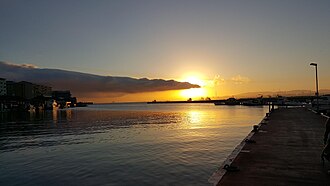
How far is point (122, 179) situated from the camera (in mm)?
15453

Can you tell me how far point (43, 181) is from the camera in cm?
1551

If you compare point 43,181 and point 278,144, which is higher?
point 278,144

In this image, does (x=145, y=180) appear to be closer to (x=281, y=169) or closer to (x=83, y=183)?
(x=83, y=183)

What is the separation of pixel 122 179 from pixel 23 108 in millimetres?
193089

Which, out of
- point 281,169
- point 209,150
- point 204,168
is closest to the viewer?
point 281,169

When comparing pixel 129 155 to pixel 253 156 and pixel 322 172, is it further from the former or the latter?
pixel 322 172

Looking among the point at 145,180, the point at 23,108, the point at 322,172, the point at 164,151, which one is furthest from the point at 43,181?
the point at 23,108

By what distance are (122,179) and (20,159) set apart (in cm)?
Answer: 1157

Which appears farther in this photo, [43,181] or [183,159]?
[183,159]

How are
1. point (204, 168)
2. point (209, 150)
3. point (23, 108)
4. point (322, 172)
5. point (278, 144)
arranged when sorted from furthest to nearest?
point (23, 108)
point (209, 150)
point (278, 144)
point (204, 168)
point (322, 172)

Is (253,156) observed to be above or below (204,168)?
above

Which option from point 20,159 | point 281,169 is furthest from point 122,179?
point 20,159

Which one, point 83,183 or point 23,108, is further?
point 23,108

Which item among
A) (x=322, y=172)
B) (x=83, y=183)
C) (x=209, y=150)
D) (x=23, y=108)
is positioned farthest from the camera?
(x=23, y=108)
